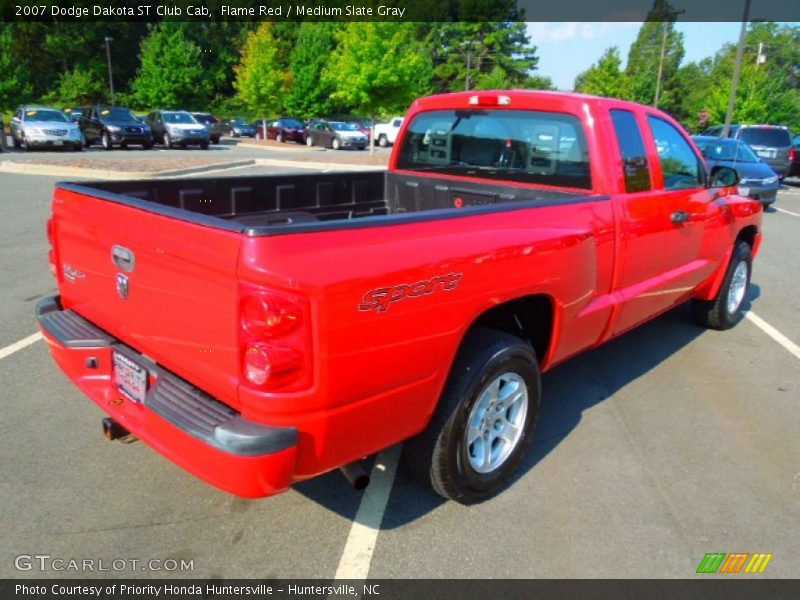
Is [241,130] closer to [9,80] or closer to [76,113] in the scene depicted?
[76,113]

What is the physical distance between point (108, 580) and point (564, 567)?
1.87 m

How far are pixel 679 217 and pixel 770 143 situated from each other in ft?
59.9

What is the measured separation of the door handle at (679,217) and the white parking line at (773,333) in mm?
1929

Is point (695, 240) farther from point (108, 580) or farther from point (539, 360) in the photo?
point (108, 580)

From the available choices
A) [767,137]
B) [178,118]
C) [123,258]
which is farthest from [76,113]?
[123,258]

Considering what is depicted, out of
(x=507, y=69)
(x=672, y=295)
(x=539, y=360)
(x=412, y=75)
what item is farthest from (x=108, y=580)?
(x=507, y=69)

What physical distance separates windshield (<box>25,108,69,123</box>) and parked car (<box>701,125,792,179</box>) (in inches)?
917

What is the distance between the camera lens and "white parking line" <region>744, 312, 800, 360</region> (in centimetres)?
531

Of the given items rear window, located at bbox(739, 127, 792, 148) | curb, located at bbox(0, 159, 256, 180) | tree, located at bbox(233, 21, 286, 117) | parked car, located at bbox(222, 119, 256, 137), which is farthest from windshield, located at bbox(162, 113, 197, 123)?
rear window, located at bbox(739, 127, 792, 148)

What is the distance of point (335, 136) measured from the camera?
3300cm

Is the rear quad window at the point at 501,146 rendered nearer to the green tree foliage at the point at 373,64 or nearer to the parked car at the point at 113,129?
the green tree foliage at the point at 373,64

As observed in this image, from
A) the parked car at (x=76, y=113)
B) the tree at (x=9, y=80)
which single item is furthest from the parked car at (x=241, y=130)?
the tree at (x=9, y=80)

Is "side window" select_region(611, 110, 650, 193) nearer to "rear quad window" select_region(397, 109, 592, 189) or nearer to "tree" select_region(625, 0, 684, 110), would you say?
"rear quad window" select_region(397, 109, 592, 189)

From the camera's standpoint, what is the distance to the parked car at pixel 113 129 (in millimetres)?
25078
